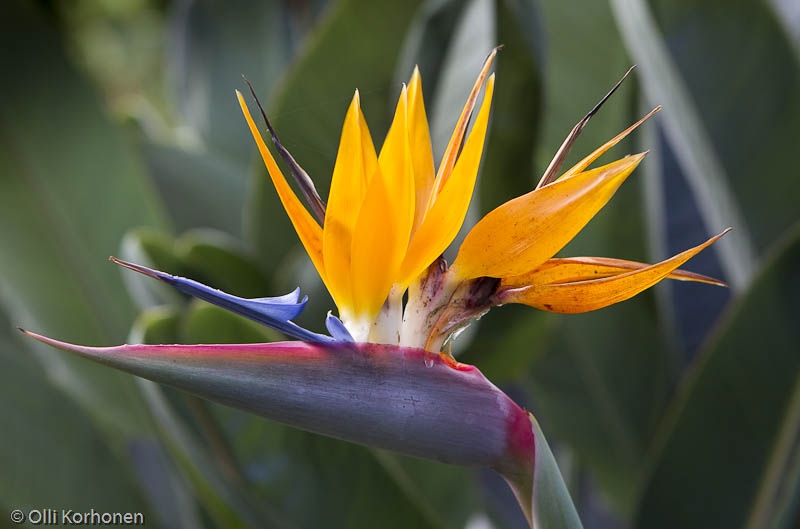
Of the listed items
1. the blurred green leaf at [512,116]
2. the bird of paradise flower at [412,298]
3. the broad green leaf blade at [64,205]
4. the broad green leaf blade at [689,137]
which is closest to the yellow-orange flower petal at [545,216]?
the bird of paradise flower at [412,298]

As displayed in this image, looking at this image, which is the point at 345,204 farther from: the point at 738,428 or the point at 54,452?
the point at 54,452

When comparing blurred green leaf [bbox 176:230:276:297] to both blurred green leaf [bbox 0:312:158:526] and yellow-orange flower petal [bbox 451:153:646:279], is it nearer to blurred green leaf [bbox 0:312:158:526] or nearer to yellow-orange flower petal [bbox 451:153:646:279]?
blurred green leaf [bbox 0:312:158:526]

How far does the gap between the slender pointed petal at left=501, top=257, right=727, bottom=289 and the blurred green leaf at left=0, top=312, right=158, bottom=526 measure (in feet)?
1.99

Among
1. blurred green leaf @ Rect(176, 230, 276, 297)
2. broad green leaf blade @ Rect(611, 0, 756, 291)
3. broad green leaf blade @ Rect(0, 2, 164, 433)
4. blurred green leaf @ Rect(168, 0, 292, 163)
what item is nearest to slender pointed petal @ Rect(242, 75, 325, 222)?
broad green leaf blade @ Rect(611, 0, 756, 291)

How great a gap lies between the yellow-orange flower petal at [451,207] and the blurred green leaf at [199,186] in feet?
2.35

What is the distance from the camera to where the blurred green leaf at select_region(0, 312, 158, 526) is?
768 mm

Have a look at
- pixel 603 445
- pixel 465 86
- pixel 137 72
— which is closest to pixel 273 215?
pixel 465 86

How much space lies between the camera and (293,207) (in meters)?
0.27

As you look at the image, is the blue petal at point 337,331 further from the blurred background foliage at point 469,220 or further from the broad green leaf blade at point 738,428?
the broad green leaf blade at point 738,428

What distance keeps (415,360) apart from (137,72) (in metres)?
2.91

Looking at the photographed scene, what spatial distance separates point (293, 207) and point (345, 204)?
16 mm

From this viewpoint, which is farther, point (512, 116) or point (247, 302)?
point (512, 116)

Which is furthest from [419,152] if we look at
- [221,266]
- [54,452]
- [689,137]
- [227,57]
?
[227,57]

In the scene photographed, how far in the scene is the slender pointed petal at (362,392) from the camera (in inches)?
9.4
